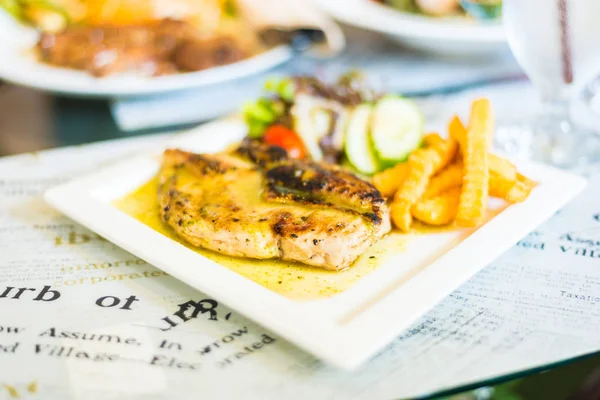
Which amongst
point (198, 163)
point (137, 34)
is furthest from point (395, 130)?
point (137, 34)

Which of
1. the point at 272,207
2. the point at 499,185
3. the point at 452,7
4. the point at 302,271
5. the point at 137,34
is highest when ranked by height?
the point at 452,7

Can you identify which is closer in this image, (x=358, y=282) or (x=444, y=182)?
→ (x=358, y=282)

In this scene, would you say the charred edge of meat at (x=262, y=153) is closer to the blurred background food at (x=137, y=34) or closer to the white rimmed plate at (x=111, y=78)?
the white rimmed plate at (x=111, y=78)

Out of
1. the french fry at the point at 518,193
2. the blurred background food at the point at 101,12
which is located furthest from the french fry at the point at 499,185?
the blurred background food at the point at 101,12

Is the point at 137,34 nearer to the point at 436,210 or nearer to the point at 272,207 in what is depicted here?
the point at 272,207

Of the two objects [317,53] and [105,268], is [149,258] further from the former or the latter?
[317,53]

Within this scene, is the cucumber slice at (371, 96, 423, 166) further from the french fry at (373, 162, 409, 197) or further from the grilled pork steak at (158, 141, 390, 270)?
the grilled pork steak at (158, 141, 390, 270)

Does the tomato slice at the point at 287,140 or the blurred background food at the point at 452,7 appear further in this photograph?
the blurred background food at the point at 452,7
